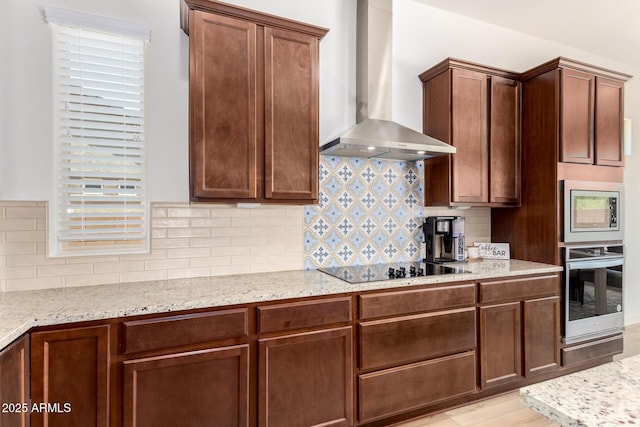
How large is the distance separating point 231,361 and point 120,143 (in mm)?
1523

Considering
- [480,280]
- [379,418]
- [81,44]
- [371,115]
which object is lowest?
[379,418]

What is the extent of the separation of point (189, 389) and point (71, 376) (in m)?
Answer: 0.52

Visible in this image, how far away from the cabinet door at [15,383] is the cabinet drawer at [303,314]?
1.00 meters

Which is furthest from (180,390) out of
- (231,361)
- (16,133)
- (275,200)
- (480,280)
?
(480,280)

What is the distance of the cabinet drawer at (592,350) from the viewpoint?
2.87 metres

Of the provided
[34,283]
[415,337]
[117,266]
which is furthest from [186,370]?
[415,337]

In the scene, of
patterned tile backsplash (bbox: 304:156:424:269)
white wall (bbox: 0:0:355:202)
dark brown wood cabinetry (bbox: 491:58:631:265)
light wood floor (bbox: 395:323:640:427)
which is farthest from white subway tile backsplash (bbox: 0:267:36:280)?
dark brown wood cabinetry (bbox: 491:58:631:265)

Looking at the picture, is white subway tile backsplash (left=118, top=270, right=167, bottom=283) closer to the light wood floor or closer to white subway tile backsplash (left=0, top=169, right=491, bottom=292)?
white subway tile backsplash (left=0, top=169, right=491, bottom=292)

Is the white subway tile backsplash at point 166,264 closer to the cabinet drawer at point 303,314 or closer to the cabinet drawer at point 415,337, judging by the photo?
the cabinet drawer at point 303,314

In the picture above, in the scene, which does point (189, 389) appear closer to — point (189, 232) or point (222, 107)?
point (189, 232)

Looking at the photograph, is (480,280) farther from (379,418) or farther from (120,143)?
(120,143)

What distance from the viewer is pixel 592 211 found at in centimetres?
298

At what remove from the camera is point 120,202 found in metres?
2.22

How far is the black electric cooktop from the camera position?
93.3 inches
